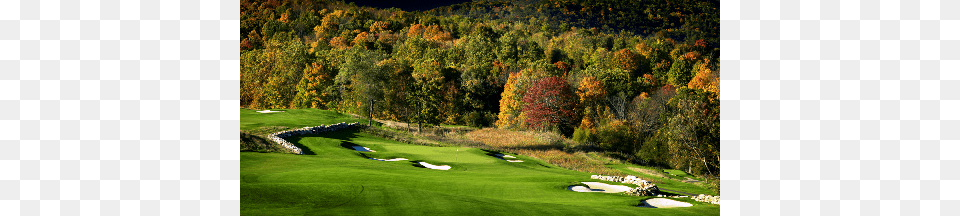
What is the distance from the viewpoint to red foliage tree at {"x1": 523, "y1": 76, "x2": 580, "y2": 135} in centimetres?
4431

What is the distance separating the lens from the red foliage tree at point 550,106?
1745 inches

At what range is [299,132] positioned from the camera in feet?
77.0

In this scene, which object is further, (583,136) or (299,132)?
(583,136)

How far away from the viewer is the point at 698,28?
18938 millimetres

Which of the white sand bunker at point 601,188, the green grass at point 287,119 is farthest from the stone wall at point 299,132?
→ the white sand bunker at point 601,188

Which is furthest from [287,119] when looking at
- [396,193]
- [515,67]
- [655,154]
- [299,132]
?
[515,67]

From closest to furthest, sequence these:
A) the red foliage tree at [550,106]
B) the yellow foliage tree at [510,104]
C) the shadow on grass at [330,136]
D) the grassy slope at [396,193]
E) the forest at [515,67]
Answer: the grassy slope at [396,193]
the forest at [515,67]
the shadow on grass at [330,136]
the red foliage tree at [550,106]
the yellow foliage tree at [510,104]

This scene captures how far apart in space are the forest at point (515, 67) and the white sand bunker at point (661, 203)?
5.34 meters

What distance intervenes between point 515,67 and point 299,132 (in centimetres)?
3847

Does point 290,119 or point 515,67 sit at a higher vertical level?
point 515,67

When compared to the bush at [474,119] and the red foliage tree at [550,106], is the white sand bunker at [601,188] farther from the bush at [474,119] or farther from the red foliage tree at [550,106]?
the bush at [474,119]

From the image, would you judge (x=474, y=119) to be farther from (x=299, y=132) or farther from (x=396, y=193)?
(x=396, y=193)
